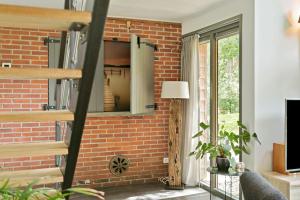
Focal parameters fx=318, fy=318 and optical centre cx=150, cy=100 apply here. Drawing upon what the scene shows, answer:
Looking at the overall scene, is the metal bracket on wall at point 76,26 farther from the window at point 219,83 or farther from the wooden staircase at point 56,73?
the window at point 219,83

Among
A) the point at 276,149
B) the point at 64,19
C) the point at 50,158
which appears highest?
the point at 64,19

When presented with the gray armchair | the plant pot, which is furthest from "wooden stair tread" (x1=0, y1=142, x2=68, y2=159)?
the plant pot

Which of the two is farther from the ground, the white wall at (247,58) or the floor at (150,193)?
the white wall at (247,58)

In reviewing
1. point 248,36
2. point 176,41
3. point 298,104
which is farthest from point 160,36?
point 298,104

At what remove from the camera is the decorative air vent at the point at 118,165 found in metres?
4.80

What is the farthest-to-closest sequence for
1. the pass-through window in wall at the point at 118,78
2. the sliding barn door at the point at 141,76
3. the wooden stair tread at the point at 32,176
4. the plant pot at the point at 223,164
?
the pass-through window in wall at the point at 118,78 < the sliding barn door at the point at 141,76 < the plant pot at the point at 223,164 < the wooden stair tread at the point at 32,176

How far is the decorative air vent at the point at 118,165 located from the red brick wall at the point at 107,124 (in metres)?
0.06

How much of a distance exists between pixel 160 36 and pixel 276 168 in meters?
2.66

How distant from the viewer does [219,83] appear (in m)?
4.45

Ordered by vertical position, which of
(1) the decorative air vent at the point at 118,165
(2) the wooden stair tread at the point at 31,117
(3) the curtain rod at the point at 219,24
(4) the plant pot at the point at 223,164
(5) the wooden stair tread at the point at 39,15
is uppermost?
(3) the curtain rod at the point at 219,24

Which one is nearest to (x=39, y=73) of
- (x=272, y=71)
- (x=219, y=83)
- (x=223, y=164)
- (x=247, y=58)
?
(x=223, y=164)

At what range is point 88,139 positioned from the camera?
468 centimetres

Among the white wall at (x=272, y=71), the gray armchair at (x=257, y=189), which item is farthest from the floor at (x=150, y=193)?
the gray armchair at (x=257, y=189)

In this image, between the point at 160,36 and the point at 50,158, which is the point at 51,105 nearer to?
the point at 50,158
